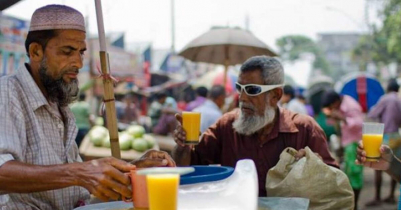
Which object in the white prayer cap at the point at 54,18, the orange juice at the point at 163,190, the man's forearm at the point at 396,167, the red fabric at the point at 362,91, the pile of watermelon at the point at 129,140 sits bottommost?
the pile of watermelon at the point at 129,140

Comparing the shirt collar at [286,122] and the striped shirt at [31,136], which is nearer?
the striped shirt at [31,136]

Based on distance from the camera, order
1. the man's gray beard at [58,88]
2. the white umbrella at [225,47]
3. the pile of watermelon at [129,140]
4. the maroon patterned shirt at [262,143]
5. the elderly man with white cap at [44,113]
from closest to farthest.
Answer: the elderly man with white cap at [44,113] < the man's gray beard at [58,88] < the maroon patterned shirt at [262,143] < the white umbrella at [225,47] < the pile of watermelon at [129,140]

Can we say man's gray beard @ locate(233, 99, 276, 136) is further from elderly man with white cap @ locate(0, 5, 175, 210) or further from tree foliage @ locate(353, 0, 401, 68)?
tree foliage @ locate(353, 0, 401, 68)

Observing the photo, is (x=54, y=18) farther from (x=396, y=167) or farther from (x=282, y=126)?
(x=396, y=167)

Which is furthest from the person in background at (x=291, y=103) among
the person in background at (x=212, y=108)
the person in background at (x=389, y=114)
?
the person in background at (x=212, y=108)

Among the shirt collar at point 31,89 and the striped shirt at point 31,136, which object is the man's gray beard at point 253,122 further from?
→ the shirt collar at point 31,89

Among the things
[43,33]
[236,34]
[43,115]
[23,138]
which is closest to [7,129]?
[23,138]

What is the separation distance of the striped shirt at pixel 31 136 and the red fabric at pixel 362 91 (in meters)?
9.11

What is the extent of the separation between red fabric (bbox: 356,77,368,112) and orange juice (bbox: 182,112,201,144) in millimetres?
8039

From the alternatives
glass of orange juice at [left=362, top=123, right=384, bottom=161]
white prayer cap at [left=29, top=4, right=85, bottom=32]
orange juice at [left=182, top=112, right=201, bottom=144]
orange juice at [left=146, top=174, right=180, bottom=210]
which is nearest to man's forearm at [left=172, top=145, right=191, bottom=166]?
orange juice at [left=182, top=112, right=201, bottom=144]

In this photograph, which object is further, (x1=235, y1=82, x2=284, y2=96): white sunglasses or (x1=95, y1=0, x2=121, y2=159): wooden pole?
(x1=235, y1=82, x2=284, y2=96): white sunglasses

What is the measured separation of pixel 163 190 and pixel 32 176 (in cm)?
89

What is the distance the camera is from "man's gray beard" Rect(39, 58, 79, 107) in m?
2.90

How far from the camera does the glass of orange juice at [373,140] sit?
3.50 metres
